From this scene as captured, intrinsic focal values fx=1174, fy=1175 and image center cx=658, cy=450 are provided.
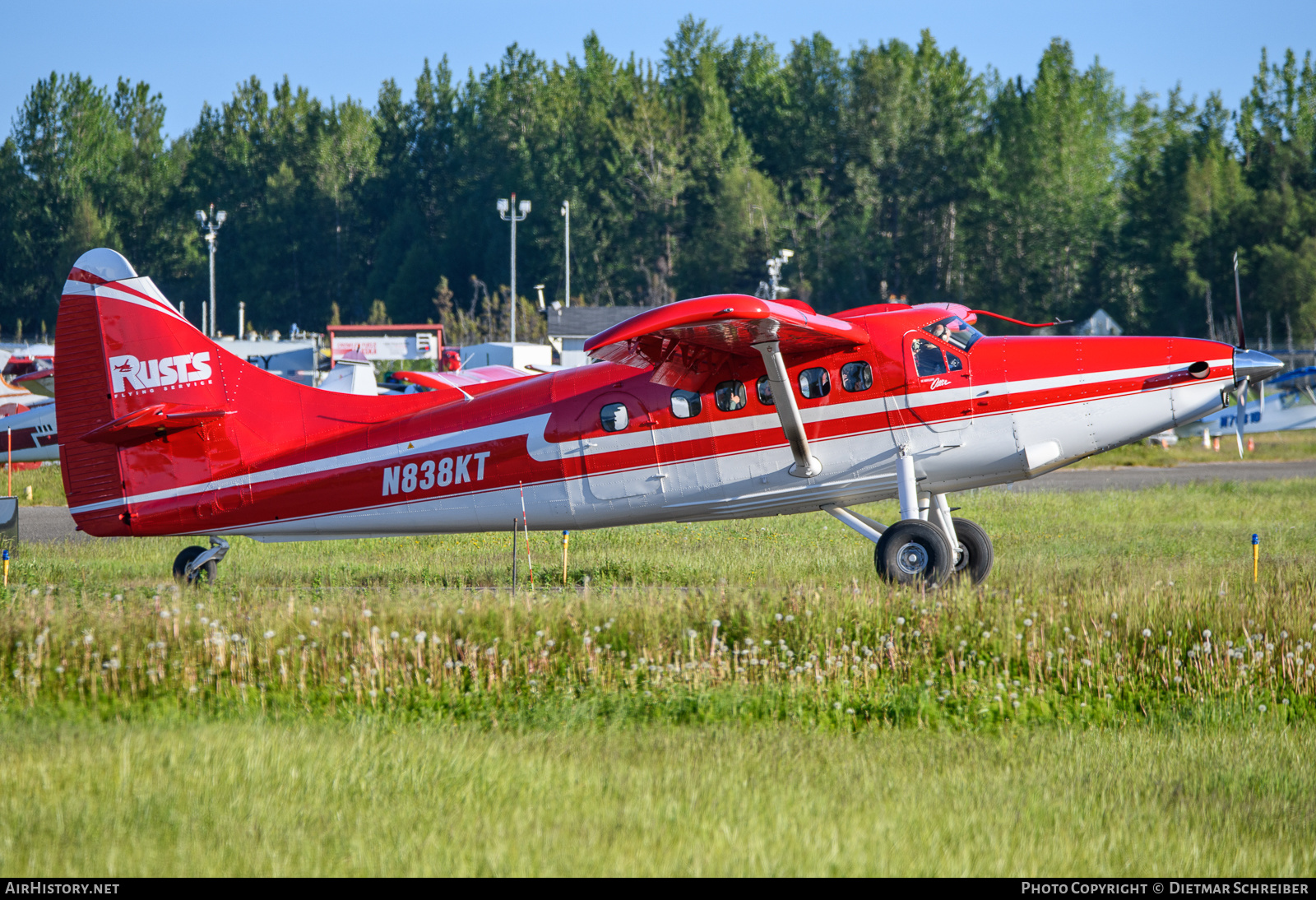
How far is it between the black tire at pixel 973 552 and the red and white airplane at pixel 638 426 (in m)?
0.03

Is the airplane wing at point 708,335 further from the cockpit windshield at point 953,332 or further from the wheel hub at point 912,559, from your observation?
the wheel hub at point 912,559

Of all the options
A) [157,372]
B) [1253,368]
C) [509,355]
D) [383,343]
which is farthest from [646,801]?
[383,343]

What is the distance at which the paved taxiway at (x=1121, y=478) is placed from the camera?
21125 mm

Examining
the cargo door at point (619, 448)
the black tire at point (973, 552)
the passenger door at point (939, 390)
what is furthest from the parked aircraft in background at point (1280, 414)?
the cargo door at point (619, 448)

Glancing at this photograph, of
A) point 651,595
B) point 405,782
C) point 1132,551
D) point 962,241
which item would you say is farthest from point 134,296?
point 962,241

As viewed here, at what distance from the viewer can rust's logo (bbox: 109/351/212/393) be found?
12.5 m

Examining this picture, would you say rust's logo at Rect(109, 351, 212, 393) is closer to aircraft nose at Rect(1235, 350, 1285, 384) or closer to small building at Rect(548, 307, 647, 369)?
aircraft nose at Rect(1235, 350, 1285, 384)

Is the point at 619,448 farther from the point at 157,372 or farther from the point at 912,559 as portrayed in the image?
the point at 157,372

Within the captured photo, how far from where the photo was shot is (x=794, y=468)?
1166 cm

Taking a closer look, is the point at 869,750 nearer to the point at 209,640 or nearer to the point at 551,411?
the point at 209,640

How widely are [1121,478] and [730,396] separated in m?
20.0

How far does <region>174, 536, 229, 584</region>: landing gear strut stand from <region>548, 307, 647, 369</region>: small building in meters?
50.4

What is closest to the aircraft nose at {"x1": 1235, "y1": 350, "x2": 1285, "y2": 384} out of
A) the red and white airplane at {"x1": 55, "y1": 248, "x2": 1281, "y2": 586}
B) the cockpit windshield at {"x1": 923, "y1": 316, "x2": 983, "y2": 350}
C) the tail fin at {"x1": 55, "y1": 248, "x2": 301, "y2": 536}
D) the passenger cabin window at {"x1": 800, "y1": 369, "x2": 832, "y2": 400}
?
the red and white airplane at {"x1": 55, "y1": 248, "x2": 1281, "y2": 586}

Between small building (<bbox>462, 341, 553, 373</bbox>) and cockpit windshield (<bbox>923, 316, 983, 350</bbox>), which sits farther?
small building (<bbox>462, 341, 553, 373</bbox>)
